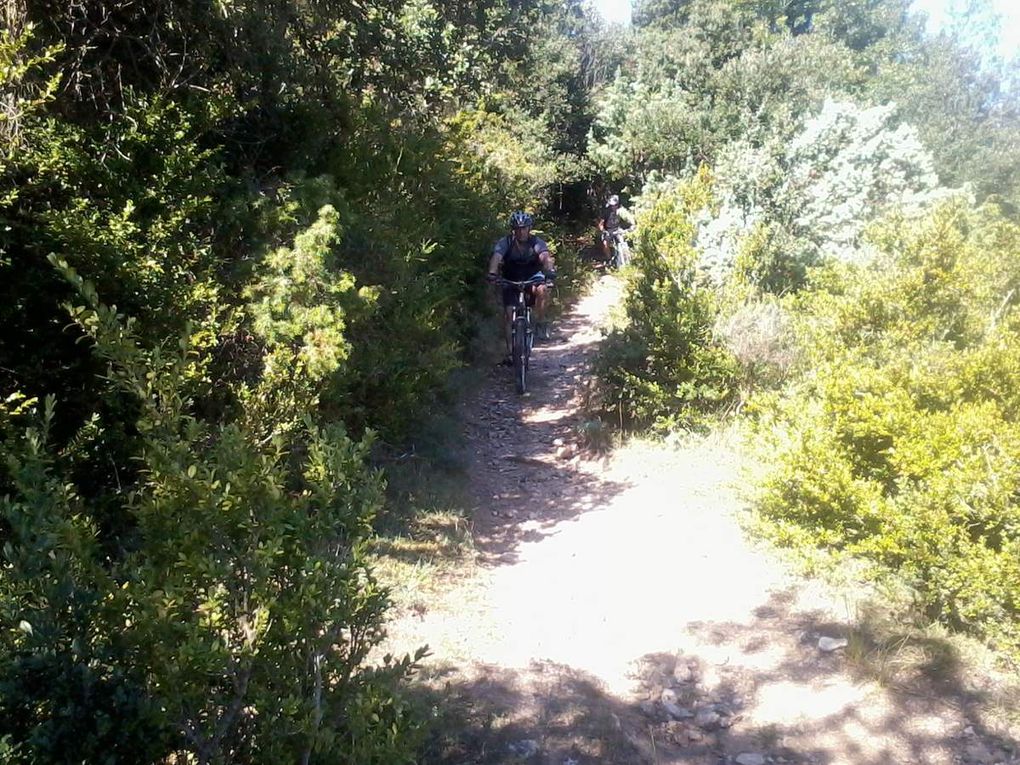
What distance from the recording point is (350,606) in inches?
89.7

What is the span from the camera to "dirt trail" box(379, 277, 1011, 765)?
3125 mm

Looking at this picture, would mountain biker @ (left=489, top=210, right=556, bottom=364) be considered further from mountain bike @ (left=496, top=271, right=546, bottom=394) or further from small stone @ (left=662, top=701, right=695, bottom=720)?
small stone @ (left=662, top=701, right=695, bottom=720)

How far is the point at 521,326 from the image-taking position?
8148 millimetres

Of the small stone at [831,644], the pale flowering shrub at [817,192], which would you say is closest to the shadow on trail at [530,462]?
the small stone at [831,644]

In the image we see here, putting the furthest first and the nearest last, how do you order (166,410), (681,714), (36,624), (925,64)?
(925,64)
(681,714)
(166,410)
(36,624)

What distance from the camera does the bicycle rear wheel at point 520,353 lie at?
26.9 feet

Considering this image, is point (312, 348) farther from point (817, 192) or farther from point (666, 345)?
point (817, 192)

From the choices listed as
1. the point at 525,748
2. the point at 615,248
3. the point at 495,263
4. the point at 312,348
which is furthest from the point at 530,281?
the point at 615,248

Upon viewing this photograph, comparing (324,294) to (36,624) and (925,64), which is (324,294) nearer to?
(36,624)

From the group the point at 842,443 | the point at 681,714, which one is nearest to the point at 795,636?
the point at 681,714

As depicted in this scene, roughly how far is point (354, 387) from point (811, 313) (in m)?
4.32

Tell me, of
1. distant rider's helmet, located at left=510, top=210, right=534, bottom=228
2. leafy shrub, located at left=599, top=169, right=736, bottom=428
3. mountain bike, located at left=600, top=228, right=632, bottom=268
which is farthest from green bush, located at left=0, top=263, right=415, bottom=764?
mountain bike, located at left=600, top=228, right=632, bottom=268

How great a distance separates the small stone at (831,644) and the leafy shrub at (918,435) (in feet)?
1.49

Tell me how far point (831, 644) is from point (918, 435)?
1.31 meters
